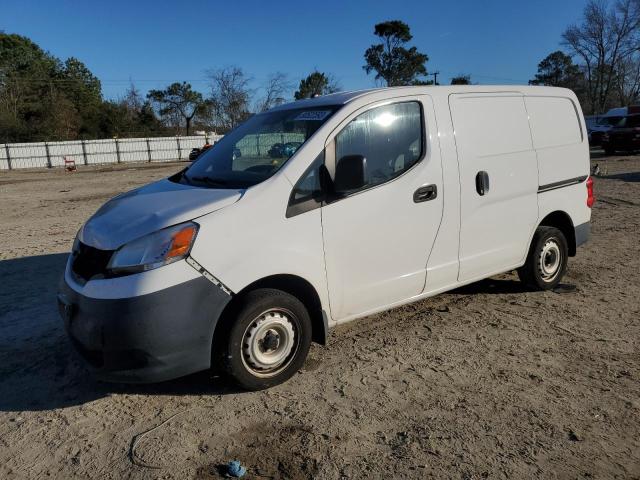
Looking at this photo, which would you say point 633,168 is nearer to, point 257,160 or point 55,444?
point 257,160

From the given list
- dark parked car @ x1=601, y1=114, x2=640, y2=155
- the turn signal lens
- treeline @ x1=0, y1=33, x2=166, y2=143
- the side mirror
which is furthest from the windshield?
treeline @ x1=0, y1=33, x2=166, y2=143

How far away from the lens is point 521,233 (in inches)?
193

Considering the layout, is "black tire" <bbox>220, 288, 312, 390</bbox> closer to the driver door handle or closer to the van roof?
the driver door handle

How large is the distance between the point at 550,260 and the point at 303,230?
3138mm

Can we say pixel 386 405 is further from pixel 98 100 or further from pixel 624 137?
pixel 98 100

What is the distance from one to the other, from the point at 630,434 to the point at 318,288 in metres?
2.00

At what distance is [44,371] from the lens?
3883 millimetres

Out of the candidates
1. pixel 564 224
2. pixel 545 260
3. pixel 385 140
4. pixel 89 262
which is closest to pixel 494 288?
pixel 545 260

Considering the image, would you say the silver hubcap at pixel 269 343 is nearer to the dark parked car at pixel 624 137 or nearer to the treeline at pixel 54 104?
the dark parked car at pixel 624 137

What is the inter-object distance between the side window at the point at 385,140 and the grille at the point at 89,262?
1.65 metres

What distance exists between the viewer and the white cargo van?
3064 millimetres

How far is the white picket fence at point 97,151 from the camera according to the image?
38125 millimetres

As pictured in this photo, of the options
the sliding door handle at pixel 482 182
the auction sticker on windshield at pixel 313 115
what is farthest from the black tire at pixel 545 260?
the auction sticker on windshield at pixel 313 115

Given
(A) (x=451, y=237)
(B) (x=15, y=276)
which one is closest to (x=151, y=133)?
(B) (x=15, y=276)
